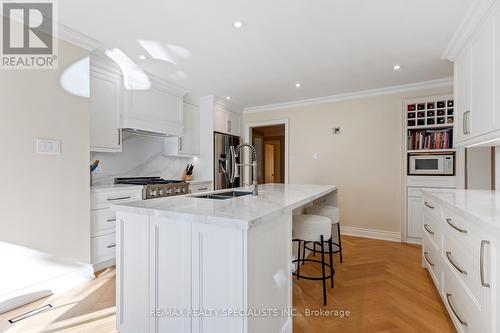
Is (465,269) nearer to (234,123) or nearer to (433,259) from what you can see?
(433,259)

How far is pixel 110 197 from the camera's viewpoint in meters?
2.73

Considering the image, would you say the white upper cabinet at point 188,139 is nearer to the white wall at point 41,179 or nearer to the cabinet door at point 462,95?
the white wall at point 41,179

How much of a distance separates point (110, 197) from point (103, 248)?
544 mm

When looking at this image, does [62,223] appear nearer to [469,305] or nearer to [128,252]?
[128,252]

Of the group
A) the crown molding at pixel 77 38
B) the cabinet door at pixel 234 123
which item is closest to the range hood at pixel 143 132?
the crown molding at pixel 77 38

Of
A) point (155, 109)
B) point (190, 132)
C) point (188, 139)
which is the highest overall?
point (155, 109)

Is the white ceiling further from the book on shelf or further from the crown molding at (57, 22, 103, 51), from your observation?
the book on shelf

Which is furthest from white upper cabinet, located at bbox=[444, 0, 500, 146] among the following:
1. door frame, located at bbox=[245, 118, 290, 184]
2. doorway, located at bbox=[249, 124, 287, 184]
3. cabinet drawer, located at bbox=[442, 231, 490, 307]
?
doorway, located at bbox=[249, 124, 287, 184]

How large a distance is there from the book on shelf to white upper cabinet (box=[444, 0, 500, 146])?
3.13 ft

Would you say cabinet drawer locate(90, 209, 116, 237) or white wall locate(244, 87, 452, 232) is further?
white wall locate(244, 87, 452, 232)

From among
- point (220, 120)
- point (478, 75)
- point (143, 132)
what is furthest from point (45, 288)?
point (478, 75)

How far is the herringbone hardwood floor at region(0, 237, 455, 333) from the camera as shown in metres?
1.71

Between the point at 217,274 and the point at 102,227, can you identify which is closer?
the point at 217,274

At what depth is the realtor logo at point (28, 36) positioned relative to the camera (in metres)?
1.92
